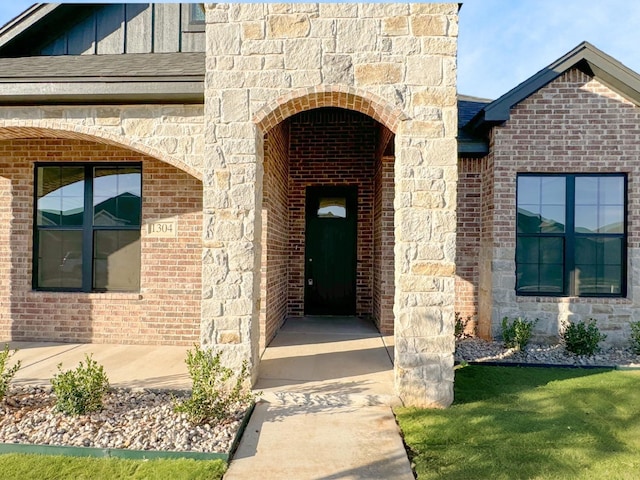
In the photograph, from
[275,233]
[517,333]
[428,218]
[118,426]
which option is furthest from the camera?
[275,233]

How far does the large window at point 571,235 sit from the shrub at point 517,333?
57 centimetres

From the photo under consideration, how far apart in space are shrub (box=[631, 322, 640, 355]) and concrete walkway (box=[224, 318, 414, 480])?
350 centimetres

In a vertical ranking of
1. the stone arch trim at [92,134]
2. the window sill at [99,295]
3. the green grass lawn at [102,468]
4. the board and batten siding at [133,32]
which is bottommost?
the green grass lawn at [102,468]

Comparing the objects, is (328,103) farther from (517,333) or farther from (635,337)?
(635,337)

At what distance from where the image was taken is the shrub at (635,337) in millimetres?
5383

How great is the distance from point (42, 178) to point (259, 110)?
4176 millimetres

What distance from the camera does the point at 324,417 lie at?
359 centimetres

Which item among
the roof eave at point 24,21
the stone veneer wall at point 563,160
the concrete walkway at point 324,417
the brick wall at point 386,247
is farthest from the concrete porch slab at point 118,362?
the roof eave at point 24,21

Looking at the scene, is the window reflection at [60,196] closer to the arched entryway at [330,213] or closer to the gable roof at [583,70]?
the arched entryway at [330,213]

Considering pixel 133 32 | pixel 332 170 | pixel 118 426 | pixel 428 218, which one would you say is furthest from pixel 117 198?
pixel 428 218

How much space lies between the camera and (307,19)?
3848 millimetres

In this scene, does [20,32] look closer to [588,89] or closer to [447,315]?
[447,315]

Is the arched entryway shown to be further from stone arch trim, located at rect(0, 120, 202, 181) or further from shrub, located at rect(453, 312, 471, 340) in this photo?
stone arch trim, located at rect(0, 120, 202, 181)

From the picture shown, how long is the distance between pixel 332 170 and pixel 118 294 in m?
4.35
